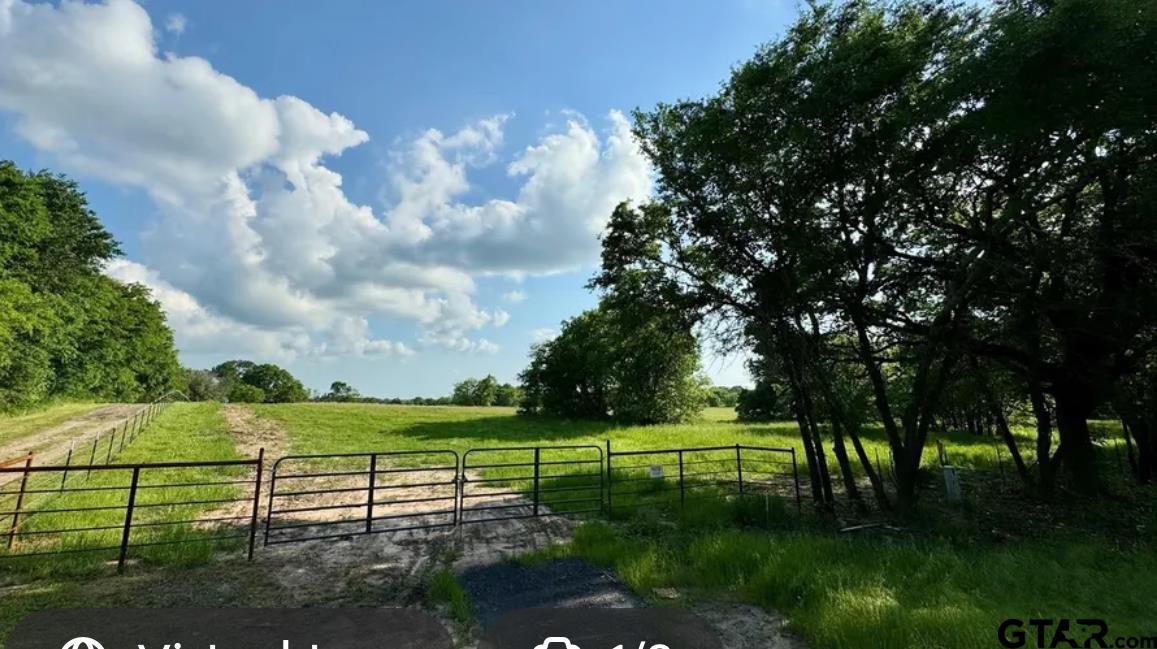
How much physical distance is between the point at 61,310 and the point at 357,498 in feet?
114

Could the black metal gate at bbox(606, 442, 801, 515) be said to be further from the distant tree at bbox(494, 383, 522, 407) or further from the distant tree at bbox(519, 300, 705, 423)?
the distant tree at bbox(494, 383, 522, 407)

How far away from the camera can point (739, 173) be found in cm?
1088

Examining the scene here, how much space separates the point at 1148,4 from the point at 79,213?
5579 cm

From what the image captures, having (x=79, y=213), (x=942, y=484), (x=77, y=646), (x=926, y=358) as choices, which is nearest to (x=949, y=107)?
(x=926, y=358)

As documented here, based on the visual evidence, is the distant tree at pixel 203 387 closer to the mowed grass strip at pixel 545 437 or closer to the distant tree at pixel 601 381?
the mowed grass strip at pixel 545 437

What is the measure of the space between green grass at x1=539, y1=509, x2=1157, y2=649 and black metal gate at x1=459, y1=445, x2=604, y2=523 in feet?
6.59

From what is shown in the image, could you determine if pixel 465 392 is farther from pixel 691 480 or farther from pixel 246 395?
pixel 691 480

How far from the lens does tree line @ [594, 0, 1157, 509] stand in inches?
290

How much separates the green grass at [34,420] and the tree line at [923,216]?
27.4 m

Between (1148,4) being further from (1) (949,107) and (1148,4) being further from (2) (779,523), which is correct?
(2) (779,523)

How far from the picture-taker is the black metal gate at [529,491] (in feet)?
33.7

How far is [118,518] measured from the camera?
29.8 feet

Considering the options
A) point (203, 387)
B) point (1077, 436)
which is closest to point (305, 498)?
point (1077, 436)
